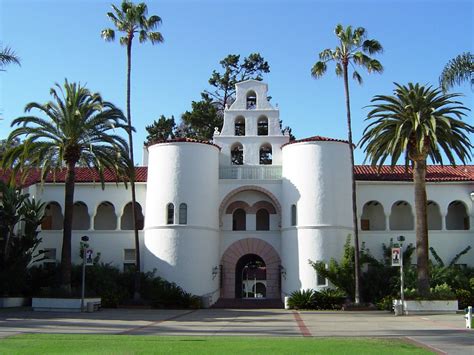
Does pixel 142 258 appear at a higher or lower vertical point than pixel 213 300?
higher

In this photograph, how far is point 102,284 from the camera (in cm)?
3306

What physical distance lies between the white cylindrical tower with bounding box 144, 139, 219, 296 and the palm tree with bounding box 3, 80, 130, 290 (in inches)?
190

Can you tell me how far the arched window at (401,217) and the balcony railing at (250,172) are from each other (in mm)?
8342

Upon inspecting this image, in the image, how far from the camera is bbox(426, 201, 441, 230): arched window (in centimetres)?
3907

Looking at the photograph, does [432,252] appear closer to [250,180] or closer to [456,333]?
[250,180]

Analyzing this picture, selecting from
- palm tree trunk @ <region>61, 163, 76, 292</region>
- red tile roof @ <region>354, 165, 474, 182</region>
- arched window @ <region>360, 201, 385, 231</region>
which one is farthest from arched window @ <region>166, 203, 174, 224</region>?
arched window @ <region>360, 201, 385, 231</region>

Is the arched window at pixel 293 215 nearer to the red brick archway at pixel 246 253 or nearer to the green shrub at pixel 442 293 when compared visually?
the red brick archway at pixel 246 253

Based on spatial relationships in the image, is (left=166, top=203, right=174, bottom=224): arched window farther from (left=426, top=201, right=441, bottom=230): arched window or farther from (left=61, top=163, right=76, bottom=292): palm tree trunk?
(left=426, top=201, right=441, bottom=230): arched window

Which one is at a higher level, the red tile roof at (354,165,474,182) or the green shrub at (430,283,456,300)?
the red tile roof at (354,165,474,182)

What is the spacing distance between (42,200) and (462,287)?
85.3ft

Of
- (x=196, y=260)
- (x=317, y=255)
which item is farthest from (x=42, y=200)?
(x=317, y=255)

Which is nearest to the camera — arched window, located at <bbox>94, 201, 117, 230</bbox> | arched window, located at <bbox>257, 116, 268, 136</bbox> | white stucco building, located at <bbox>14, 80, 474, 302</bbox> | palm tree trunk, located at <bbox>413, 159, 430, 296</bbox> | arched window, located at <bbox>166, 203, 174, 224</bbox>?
palm tree trunk, located at <bbox>413, 159, 430, 296</bbox>

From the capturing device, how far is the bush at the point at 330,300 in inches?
1298

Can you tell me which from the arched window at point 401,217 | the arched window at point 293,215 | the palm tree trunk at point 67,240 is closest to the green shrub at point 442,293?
the arched window at point 293,215
